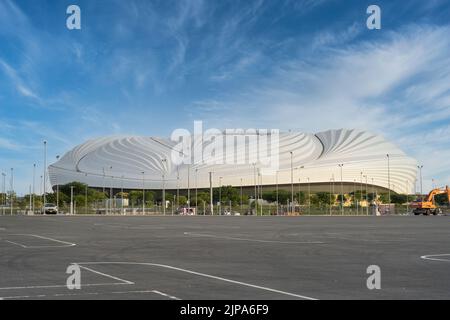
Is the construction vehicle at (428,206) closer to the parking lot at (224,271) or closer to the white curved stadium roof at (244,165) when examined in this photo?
the parking lot at (224,271)

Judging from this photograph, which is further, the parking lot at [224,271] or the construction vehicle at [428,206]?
the construction vehicle at [428,206]

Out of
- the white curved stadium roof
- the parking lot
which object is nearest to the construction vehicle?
the parking lot

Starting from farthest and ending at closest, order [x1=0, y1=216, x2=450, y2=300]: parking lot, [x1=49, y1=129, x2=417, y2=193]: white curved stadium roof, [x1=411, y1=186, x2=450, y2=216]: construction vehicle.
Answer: [x1=49, y1=129, x2=417, y2=193]: white curved stadium roof
[x1=411, y1=186, x2=450, y2=216]: construction vehicle
[x1=0, y1=216, x2=450, y2=300]: parking lot

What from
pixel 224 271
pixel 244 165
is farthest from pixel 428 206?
pixel 244 165

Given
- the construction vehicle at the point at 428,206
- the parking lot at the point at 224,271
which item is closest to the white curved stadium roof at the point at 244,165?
the construction vehicle at the point at 428,206

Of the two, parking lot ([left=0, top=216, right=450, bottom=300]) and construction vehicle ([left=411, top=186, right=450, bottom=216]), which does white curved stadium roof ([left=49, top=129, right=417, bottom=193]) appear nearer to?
construction vehicle ([left=411, top=186, right=450, bottom=216])

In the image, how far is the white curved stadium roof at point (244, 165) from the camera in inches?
6471

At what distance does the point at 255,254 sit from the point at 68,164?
178 meters

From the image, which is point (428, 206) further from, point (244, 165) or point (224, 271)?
point (244, 165)

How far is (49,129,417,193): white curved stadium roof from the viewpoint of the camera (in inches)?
6471

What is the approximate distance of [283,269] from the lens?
13391mm

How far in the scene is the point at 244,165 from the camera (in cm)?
16788

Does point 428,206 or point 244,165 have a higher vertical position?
point 244,165

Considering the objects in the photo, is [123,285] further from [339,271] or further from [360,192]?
[360,192]
